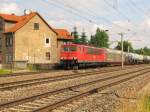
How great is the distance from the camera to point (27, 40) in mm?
65438

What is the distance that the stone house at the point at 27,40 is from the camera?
2500 inches

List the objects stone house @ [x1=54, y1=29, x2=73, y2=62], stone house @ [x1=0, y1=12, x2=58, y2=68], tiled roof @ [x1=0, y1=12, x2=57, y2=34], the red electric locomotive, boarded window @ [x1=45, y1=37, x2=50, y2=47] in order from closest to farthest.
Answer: the red electric locomotive < stone house @ [x1=0, y1=12, x2=58, y2=68] < tiled roof @ [x1=0, y1=12, x2=57, y2=34] < boarded window @ [x1=45, y1=37, x2=50, y2=47] < stone house @ [x1=54, y1=29, x2=73, y2=62]

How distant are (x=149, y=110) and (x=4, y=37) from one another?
5761 cm

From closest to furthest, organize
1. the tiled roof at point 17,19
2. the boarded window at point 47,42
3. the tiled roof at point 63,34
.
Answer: the tiled roof at point 17,19
the boarded window at point 47,42
the tiled roof at point 63,34

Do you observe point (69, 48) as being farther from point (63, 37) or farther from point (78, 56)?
point (63, 37)

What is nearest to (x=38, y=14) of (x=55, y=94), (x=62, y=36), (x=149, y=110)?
(x=62, y=36)

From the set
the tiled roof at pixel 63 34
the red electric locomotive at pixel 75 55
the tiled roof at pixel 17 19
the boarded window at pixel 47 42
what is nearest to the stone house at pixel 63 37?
the tiled roof at pixel 63 34

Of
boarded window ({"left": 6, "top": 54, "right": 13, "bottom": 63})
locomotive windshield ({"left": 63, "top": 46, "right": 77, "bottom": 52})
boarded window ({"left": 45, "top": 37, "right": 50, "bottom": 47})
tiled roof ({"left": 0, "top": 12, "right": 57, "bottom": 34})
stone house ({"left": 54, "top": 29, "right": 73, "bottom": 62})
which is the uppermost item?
tiled roof ({"left": 0, "top": 12, "right": 57, "bottom": 34})

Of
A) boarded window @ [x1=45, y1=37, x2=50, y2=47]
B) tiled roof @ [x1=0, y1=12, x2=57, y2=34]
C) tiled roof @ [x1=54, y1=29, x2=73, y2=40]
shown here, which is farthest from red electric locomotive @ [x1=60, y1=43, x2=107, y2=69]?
tiled roof @ [x1=54, y1=29, x2=73, y2=40]

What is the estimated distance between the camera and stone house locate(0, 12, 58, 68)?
63500 mm

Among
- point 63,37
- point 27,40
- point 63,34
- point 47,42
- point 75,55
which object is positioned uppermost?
point 63,34

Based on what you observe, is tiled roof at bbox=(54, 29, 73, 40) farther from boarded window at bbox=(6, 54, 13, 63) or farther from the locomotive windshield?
the locomotive windshield

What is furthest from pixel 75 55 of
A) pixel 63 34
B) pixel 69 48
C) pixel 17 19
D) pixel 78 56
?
pixel 63 34

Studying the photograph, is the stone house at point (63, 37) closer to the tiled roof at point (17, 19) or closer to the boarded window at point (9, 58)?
the tiled roof at point (17, 19)
